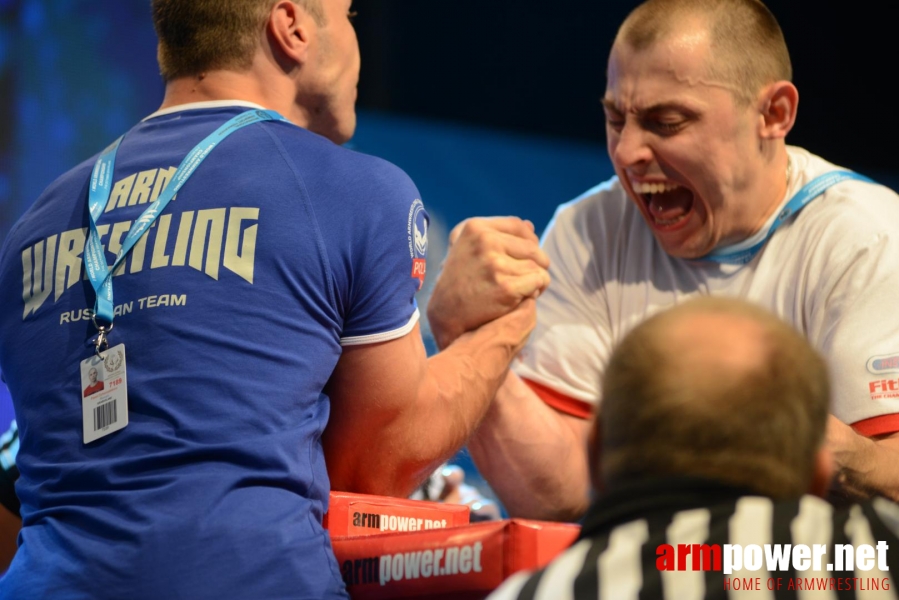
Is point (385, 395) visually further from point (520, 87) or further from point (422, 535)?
Result: point (520, 87)

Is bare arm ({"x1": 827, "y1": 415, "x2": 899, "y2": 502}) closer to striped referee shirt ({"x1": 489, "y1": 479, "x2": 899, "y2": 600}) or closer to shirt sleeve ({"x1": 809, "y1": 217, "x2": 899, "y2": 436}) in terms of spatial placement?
shirt sleeve ({"x1": 809, "y1": 217, "x2": 899, "y2": 436})

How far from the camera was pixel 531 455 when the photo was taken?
2.15 metres

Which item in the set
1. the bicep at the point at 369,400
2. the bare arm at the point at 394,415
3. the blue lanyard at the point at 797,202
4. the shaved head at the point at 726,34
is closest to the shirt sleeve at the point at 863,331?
the blue lanyard at the point at 797,202

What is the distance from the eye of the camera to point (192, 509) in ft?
3.93

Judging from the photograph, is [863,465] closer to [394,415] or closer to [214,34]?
[394,415]

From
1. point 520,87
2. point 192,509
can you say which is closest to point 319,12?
point 192,509

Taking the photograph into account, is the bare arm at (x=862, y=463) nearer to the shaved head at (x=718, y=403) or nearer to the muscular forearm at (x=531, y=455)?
the muscular forearm at (x=531, y=455)

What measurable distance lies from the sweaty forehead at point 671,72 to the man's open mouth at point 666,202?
0.17m

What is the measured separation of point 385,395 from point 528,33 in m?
3.22

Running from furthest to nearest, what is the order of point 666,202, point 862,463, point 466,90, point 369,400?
point 466,90
point 666,202
point 862,463
point 369,400

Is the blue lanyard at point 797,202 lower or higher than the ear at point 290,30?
lower

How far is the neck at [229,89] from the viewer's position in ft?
5.11

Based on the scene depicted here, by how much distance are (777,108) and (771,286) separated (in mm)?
384

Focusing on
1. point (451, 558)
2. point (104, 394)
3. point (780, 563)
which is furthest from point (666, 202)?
point (780, 563)
